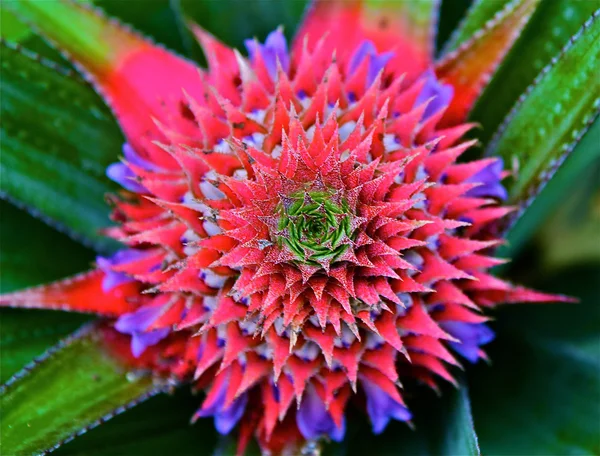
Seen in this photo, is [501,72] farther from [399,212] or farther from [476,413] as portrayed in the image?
[476,413]

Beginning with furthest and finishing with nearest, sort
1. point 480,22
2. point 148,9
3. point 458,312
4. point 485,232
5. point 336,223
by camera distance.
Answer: point 148,9 < point 480,22 < point 485,232 < point 458,312 < point 336,223

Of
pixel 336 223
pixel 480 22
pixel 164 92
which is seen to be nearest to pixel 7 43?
pixel 164 92

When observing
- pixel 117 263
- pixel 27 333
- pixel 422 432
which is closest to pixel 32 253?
pixel 27 333

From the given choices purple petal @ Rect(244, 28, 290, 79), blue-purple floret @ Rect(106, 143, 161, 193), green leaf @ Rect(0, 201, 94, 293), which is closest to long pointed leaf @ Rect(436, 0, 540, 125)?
purple petal @ Rect(244, 28, 290, 79)

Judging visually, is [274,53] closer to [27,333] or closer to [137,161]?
[137,161]

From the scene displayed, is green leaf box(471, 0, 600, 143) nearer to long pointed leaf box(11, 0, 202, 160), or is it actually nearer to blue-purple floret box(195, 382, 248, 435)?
long pointed leaf box(11, 0, 202, 160)

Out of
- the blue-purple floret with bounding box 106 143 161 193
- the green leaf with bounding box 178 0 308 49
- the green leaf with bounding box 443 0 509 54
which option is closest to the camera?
the blue-purple floret with bounding box 106 143 161 193
